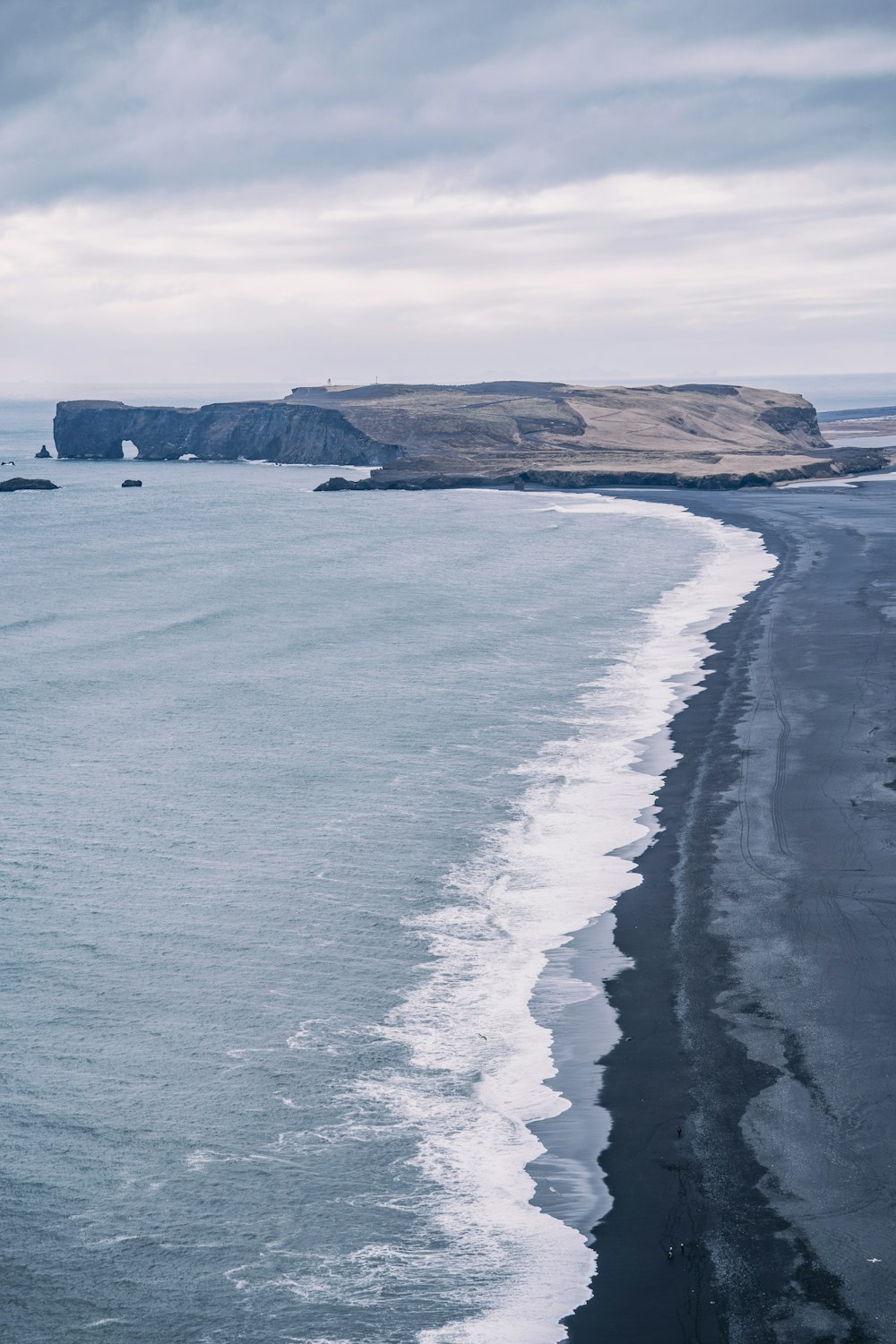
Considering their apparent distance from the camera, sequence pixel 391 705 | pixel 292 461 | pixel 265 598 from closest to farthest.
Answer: pixel 391 705, pixel 265 598, pixel 292 461

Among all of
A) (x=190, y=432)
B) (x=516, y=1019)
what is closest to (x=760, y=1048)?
(x=516, y=1019)

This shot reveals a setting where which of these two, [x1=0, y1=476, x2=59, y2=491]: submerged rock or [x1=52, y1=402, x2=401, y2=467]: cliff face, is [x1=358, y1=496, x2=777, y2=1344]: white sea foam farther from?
[x1=52, y1=402, x2=401, y2=467]: cliff face

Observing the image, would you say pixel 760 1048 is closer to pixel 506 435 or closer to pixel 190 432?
pixel 506 435

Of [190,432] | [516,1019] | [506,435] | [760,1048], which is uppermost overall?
[190,432]

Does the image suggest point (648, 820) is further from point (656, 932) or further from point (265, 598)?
point (265, 598)

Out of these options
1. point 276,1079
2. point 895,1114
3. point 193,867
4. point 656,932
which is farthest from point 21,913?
point 895,1114

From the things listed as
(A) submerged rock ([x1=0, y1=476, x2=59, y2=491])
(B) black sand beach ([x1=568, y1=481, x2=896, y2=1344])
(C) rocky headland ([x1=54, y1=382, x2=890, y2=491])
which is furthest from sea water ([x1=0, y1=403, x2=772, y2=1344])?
(C) rocky headland ([x1=54, y1=382, x2=890, y2=491])

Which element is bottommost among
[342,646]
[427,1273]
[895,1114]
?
[427,1273]
